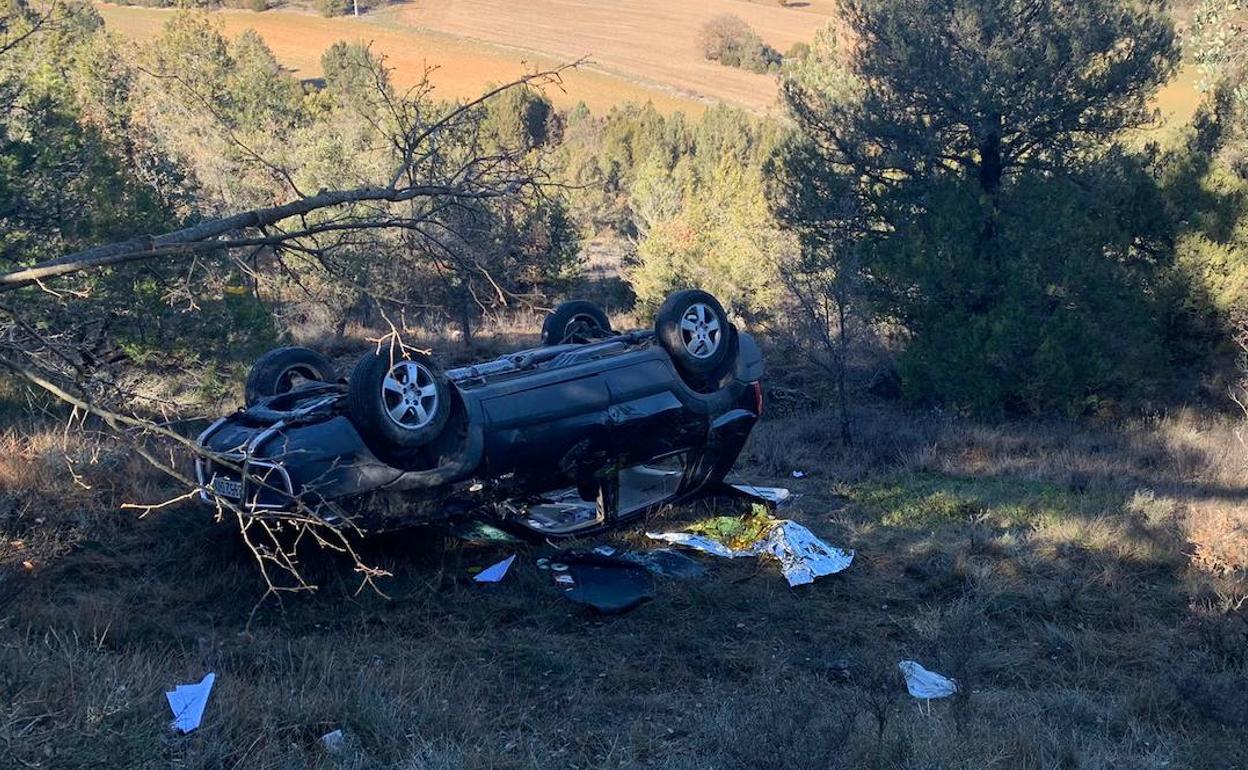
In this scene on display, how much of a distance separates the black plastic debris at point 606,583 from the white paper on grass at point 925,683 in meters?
1.60

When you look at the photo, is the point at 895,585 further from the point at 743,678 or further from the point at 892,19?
the point at 892,19

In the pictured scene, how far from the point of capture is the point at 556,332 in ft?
27.6

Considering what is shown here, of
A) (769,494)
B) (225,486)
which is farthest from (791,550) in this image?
(225,486)

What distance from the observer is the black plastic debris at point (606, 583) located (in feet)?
20.5

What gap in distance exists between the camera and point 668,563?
6949 millimetres

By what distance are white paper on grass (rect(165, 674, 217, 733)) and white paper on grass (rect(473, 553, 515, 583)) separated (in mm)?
2008

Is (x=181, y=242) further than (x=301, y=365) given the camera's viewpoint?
No

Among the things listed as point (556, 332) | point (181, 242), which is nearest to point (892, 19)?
point (556, 332)

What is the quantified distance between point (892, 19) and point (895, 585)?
11466 mm

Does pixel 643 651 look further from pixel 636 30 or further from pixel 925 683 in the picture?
pixel 636 30

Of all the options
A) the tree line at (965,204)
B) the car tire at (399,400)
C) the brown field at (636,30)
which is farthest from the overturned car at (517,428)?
the brown field at (636,30)

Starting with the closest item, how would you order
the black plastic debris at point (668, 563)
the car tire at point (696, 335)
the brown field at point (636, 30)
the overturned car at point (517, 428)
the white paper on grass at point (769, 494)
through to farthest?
the overturned car at point (517, 428) → the black plastic debris at point (668, 563) → the car tire at point (696, 335) → the white paper on grass at point (769, 494) → the brown field at point (636, 30)

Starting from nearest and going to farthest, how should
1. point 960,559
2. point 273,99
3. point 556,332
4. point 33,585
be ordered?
point 33,585, point 960,559, point 556,332, point 273,99

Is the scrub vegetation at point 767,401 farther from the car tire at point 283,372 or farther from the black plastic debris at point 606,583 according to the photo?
the car tire at point 283,372
